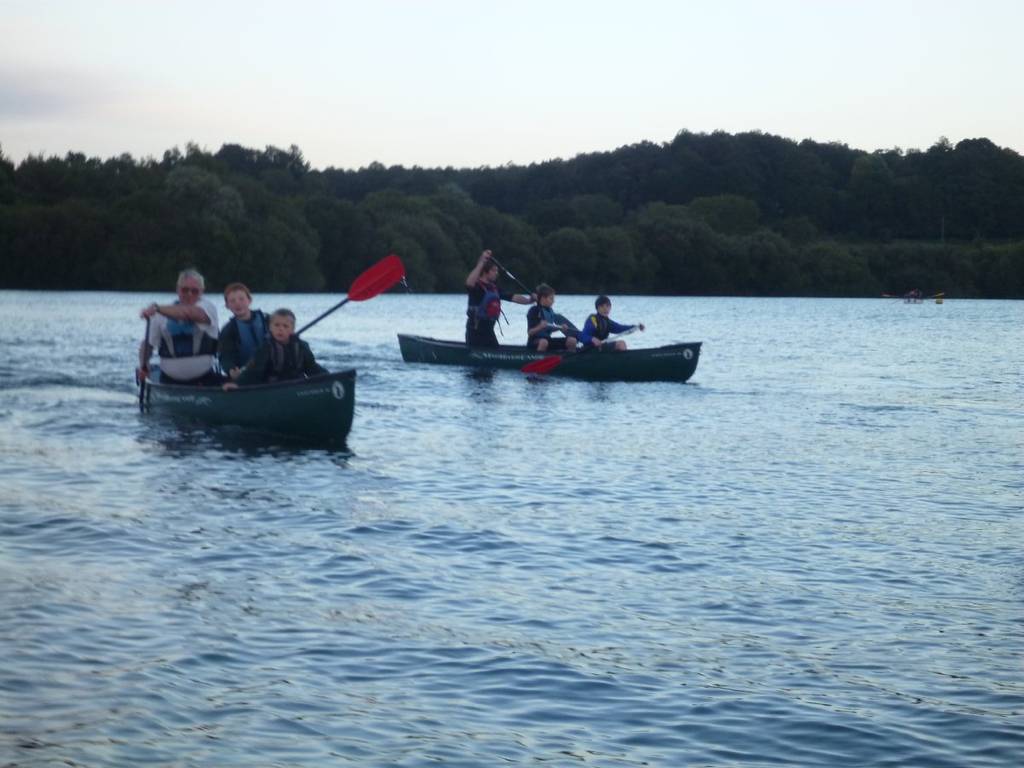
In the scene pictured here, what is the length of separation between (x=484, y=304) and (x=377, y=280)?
8.75 meters

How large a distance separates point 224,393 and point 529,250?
8133cm

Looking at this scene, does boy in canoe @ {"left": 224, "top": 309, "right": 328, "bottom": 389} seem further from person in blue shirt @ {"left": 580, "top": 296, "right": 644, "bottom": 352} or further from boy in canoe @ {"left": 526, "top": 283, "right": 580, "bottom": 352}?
boy in canoe @ {"left": 526, "top": 283, "right": 580, "bottom": 352}

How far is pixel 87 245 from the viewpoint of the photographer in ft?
252

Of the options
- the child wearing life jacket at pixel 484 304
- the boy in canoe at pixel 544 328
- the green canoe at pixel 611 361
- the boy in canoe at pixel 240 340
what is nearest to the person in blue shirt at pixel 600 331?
the green canoe at pixel 611 361

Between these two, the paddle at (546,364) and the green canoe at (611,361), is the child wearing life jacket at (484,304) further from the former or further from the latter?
the paddle at (546,364)

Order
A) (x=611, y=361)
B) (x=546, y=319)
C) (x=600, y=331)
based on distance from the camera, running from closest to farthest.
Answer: (x=611, y=361) < (x=600, y=331) < (x=546, y=319)

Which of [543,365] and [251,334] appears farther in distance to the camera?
[543,365]

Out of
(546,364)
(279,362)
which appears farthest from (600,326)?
(279,362)

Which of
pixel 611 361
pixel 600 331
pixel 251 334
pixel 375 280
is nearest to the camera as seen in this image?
pixel 251 334

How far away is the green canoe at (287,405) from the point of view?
1383 centimetres

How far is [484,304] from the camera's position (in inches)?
948

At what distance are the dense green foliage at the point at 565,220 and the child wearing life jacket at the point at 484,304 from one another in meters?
53.3

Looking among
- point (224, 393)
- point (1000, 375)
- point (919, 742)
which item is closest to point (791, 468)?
point (224, 393)

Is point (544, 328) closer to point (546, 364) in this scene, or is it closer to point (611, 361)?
point (546, 364)
